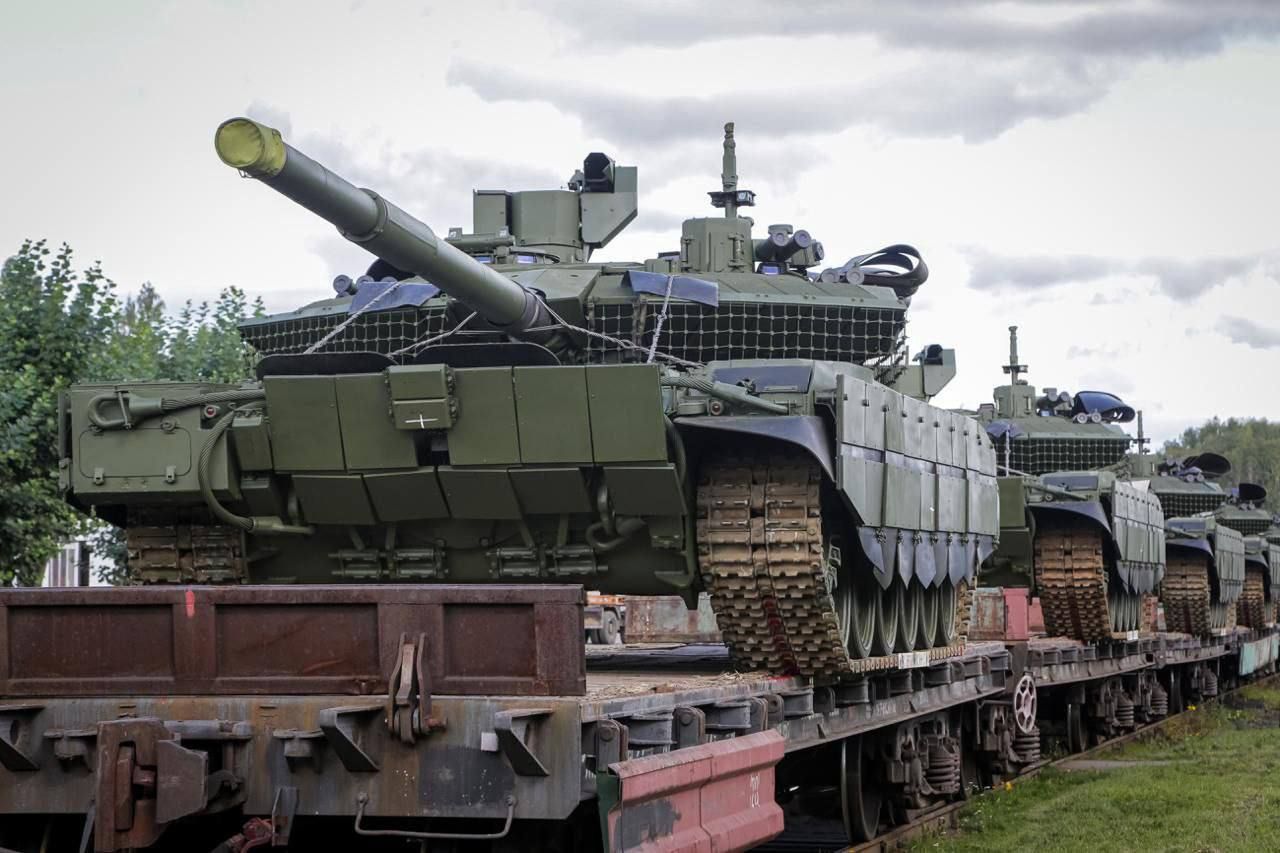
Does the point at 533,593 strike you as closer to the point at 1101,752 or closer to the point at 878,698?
the point at 878,698

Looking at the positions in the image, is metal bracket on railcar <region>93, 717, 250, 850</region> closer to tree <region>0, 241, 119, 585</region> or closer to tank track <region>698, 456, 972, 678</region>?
tank track <region>698, 456, 972, 678</region>

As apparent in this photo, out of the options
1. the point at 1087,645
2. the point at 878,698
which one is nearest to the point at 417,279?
the point at 878,698

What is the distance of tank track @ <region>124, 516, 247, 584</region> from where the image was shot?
461 inches

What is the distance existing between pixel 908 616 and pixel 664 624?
458 centimetres

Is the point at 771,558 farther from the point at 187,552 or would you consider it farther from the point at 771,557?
the point at 187,552

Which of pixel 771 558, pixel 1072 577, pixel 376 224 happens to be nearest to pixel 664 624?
pixel 1072 577

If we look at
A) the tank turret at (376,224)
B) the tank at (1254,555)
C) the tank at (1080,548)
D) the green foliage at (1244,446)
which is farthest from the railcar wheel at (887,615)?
the green foliage at (1244,446)

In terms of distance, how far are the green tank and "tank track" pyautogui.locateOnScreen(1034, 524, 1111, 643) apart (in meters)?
5.54

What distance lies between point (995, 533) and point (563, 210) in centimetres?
402

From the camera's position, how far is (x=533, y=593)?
6.95m

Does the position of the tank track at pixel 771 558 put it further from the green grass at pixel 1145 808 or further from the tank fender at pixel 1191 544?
the tank fender at pixel 1191 544

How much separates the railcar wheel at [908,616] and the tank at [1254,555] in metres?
18.7

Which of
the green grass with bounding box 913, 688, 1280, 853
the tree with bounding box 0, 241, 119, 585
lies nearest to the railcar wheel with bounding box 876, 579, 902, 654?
the green grass with bounding box 913, 688, 1280, 853

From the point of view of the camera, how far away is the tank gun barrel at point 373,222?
308 inches
